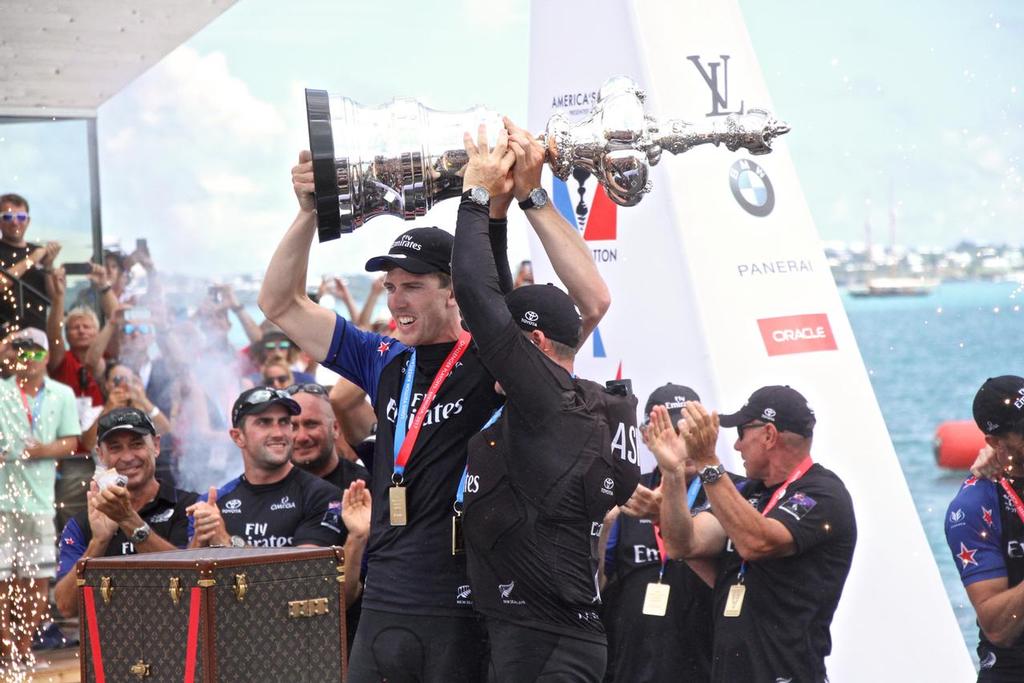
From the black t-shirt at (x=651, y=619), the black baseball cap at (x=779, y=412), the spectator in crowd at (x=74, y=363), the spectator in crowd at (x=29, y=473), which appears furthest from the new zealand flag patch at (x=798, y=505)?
the spectator in crowd at (x=29, y=473)

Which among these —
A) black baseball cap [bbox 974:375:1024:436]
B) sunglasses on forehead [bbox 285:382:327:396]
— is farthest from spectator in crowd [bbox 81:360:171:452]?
black baseball cap [bbox 974:375:1024:436]

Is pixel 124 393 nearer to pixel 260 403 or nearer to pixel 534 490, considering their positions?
pixel 260 403

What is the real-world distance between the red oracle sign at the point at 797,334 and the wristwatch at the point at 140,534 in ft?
7.86

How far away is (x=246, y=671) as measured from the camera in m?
3.39

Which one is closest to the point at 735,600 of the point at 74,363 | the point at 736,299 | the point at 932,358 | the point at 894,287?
the point at 736,299

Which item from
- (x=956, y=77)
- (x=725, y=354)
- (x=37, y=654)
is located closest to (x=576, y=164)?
(x=725, y=354)

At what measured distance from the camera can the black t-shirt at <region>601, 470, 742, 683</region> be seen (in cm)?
453

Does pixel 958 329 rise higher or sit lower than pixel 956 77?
lower

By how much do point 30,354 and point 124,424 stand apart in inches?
99.9

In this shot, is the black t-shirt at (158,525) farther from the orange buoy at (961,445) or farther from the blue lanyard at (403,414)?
the orange buoy at (961,445)

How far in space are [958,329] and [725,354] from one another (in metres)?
50.5

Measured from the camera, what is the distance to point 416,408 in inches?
132

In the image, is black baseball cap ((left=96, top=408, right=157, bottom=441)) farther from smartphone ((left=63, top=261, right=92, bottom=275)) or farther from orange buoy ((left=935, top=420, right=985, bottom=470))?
smartphone ((left=63, top=261, right=92, bottom=275))

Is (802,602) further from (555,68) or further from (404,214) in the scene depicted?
(555,68)
